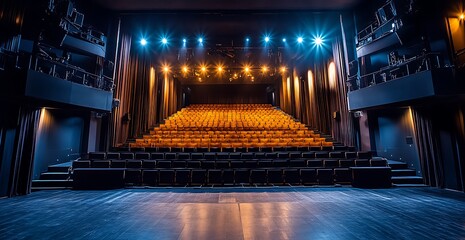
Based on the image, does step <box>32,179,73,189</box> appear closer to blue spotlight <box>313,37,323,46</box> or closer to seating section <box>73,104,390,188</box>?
seating section <box>73,104,390,188</box>

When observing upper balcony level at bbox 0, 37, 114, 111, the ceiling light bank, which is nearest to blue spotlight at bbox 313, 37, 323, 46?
the ceiling light bank

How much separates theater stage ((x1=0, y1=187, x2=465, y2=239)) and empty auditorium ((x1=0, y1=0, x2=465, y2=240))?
0.03m

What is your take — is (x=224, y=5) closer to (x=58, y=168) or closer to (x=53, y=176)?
(x=58, y=168)

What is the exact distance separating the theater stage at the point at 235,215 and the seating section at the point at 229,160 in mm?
647

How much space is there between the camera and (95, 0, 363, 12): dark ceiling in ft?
19.6

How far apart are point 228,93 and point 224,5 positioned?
28.4 feet

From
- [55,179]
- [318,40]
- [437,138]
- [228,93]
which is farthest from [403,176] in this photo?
[228,93]

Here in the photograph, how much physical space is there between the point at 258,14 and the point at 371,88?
3980mm

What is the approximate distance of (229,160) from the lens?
16.3ft

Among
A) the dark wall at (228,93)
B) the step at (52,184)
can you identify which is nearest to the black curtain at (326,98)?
the dark wall at (228,93)

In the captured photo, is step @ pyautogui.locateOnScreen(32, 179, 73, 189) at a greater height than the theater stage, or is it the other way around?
step @ pyautogui.locateOnScreen(32, 179, 73, 189)

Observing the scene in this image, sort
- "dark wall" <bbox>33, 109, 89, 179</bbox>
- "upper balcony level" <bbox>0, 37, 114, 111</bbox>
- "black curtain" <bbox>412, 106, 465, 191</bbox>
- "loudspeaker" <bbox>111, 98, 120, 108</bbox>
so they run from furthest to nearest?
"loudspeaker" <bbox>111, 98, 120, 108</bbox> → "dark wall" <bbox>33, 109, 89, 179</bbox> → "black curtain" <bbox>412, 106, 465, 191</bbox> → "upper balcony level" <bbox>0, 37, 114, 111</bbox>

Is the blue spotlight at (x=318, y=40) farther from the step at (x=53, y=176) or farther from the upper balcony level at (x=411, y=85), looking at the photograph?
the step at (x=53, y=176)

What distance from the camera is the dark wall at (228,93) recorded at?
14.6 m
